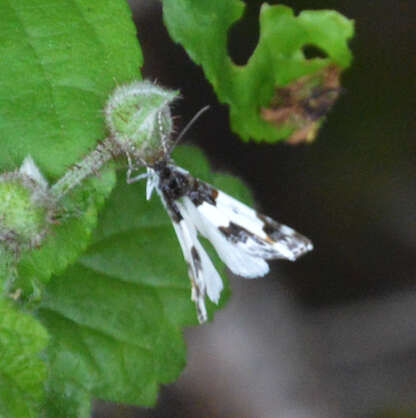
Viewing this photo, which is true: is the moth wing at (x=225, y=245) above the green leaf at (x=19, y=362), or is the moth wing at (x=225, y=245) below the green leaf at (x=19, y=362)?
above

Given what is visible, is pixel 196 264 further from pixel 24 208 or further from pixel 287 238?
pixel 24 208

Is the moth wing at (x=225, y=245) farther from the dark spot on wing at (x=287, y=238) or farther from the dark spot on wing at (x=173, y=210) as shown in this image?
the dark spot on wing at (x=287, y=238)

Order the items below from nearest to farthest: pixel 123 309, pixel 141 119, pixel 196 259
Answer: pixel 141 119, pixel 196 259, pixel 123 309

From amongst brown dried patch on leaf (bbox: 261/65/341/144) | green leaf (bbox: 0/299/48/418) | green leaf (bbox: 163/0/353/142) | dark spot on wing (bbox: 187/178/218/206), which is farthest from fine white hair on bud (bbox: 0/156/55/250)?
A: brown dried patch on leaf (bbox: 261/65/341/144)

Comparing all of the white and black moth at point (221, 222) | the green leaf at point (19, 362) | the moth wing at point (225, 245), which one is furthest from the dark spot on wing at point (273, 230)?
the green leaf at point (19, 362)

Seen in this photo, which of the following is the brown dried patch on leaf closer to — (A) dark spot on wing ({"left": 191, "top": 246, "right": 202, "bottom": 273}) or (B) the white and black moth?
(B) the white and black moth

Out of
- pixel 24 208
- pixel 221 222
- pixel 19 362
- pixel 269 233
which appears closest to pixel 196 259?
pixel 221 222

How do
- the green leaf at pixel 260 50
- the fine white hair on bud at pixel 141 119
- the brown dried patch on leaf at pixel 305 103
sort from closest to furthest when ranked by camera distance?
the fine white hair on bud at pixel 141 119 < the green leaf at pixel 260 50 < the brown dried patch on leaf at pixel 305 103
